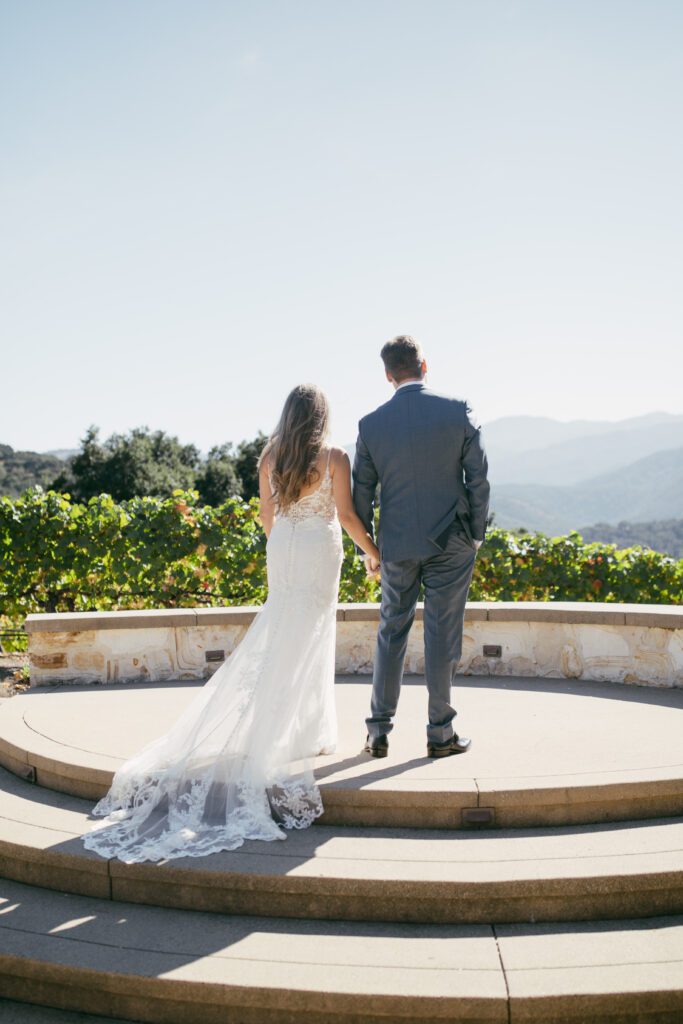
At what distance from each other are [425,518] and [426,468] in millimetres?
248

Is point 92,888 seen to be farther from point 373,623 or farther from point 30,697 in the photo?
point 373,623

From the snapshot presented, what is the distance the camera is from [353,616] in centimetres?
662

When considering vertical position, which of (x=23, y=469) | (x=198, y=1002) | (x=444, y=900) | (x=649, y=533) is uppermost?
(x=23, y=469)

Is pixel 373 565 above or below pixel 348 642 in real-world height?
above

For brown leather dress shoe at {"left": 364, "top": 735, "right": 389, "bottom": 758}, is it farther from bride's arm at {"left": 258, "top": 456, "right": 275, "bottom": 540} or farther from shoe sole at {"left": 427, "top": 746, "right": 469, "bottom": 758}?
bride's arm at {"left": 258, "top": 456, "right": 275, "bottom": 540}

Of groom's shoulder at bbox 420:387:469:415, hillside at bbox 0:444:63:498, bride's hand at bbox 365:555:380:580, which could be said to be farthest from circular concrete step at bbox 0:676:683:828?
hillside at bbox 0:444:63:498

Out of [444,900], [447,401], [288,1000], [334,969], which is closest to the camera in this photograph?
[288,1000]

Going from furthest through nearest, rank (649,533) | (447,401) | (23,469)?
(649,533) < (23,469) < (447,401)

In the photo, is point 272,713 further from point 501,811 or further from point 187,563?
point 187,563

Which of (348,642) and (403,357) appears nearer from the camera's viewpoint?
(403,357)

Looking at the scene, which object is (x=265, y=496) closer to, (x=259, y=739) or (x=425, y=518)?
(x=425, y=518)

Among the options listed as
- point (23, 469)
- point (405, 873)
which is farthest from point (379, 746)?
point (23, 469)

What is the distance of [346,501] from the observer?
4.53 metres

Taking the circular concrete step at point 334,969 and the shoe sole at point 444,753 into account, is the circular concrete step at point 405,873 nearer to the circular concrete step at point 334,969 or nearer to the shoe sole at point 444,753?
the circular concrete step at point 334,969
